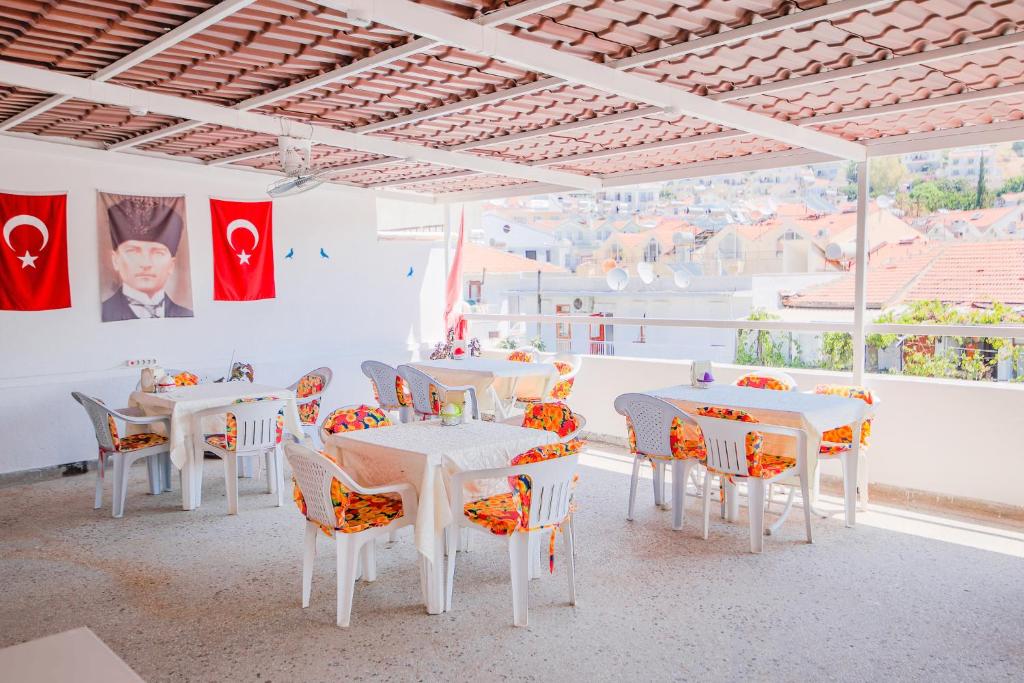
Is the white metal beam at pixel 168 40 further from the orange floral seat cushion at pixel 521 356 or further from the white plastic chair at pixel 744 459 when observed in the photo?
the orange floral seat cushion at pixel 521 356

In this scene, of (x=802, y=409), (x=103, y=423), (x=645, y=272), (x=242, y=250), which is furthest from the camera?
(x=645, y=272)

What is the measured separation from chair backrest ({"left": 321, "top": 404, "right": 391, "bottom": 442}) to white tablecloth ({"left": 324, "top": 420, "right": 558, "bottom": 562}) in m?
0.08

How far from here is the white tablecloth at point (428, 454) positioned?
3.97 m

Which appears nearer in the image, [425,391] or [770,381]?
[770,381]

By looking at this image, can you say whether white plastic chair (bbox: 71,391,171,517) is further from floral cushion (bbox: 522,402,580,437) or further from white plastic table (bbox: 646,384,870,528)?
white plastic table (bbox: 646,384,870,528)

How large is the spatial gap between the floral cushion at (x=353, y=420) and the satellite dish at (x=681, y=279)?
4.55 m

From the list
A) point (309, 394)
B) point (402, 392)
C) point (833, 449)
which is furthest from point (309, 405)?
point (833, 449)

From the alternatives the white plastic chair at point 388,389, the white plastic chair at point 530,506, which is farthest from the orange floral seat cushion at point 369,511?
the white plastic chair at point 388,389

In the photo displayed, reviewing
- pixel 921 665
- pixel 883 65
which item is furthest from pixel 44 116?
pixel 921 665

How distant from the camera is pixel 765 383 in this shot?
6406mm

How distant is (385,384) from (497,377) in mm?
1100

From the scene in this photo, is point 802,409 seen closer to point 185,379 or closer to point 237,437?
point 237,437

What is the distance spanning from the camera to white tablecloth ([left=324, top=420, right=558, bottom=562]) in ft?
13.0

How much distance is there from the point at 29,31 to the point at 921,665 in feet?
16.7
